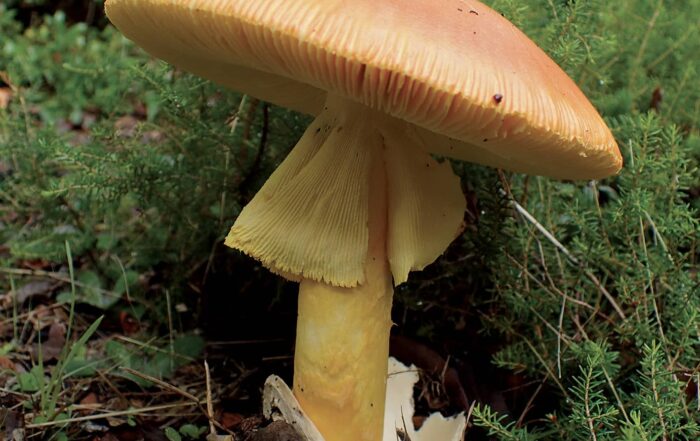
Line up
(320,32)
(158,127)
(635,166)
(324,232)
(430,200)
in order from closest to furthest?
1. (320,32)
2. (324,232)
3. (430,200)
4. (635,166)
5. (158,127)

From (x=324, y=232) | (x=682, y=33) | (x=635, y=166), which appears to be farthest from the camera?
(x=682, y=33)

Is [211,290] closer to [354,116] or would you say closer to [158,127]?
[158,127]

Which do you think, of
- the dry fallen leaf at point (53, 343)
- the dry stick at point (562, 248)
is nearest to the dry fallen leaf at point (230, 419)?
the dry fallen leaf at point (53, 343)

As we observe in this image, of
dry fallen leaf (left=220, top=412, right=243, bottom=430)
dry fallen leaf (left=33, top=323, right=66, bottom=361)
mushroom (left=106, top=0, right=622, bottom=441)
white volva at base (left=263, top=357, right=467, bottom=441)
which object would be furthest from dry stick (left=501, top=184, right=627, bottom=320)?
dry fallen leaf (left=33, top=323, right=66, bottom=361)

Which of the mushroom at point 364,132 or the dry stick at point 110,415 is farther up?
the mushroom at point 364,132

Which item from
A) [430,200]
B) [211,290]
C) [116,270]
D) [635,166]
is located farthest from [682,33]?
[116,270]

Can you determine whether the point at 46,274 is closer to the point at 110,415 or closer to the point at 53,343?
the point at 53,343

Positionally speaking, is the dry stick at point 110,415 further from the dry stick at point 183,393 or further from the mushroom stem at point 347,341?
the mushroom stem at point 347,341
